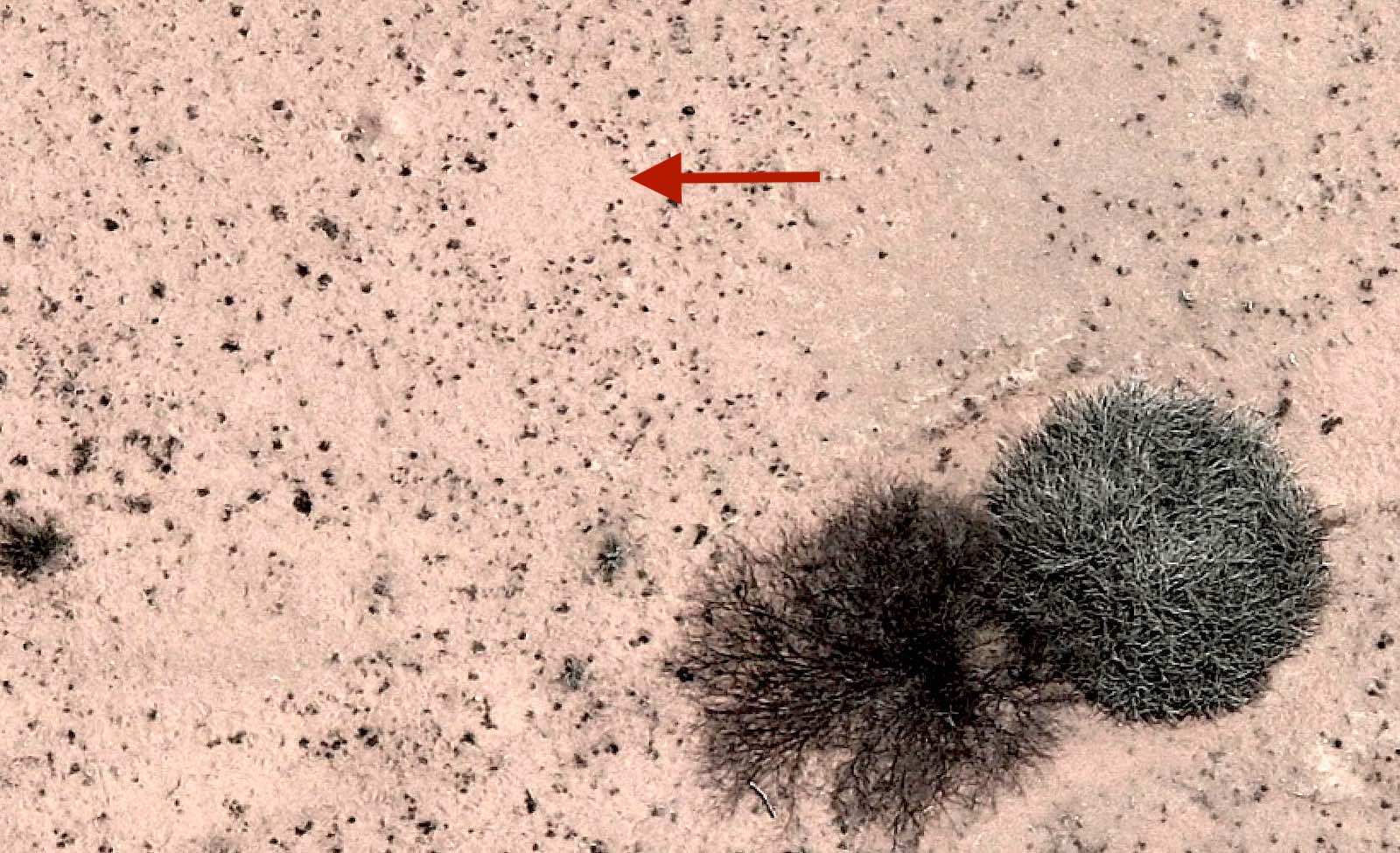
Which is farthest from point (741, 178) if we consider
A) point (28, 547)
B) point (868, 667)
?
point (28, 547)

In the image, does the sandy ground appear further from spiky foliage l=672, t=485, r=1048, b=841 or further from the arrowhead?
spiky foliage l=672, t=485, r=1048, b=841

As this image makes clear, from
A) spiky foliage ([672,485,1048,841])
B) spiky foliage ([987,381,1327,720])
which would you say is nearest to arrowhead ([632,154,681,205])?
spiky foliage ([672,485,1048,841])

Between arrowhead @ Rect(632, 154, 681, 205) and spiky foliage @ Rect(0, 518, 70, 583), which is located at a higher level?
arrowhead @ Rect(632, 154, 681, 205)

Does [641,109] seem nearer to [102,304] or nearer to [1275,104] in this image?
[102,304]

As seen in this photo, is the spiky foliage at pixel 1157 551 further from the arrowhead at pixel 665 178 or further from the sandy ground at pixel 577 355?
the arrowhead at pixel 665 178

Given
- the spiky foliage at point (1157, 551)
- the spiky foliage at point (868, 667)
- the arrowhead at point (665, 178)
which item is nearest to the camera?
the spiky foliage at point (1157, 551)

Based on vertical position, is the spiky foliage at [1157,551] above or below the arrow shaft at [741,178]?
below

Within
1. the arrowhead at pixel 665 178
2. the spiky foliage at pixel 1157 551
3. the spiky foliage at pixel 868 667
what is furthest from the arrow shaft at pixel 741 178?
the spiky foliage at pixel 1157 551
